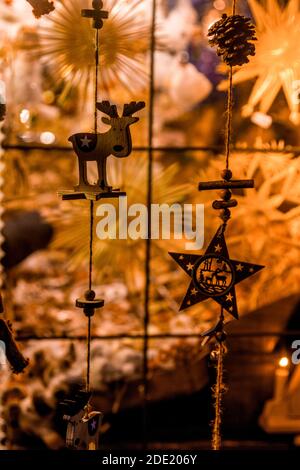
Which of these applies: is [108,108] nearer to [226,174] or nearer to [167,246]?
[226,174]

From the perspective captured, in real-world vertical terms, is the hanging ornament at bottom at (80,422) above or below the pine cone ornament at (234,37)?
below

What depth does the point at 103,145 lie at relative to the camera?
85 cm

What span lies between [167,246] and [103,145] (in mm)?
1099

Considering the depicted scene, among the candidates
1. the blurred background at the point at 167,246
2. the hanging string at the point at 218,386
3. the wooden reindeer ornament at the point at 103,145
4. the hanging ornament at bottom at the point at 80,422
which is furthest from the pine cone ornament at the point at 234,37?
the blurred background at the point at 167,246

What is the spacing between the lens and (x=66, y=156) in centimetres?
294

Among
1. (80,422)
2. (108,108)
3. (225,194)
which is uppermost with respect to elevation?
(108,108)

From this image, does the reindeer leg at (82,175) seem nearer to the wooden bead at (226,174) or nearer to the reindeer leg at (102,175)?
the reindeer leg at (102,175)

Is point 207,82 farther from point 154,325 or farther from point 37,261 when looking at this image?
point 37,261

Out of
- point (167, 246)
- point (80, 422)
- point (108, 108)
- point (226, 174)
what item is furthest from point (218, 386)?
point (167, 246)

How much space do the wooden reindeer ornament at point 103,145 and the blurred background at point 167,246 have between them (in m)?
0.63

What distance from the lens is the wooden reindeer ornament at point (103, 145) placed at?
0.83 metres

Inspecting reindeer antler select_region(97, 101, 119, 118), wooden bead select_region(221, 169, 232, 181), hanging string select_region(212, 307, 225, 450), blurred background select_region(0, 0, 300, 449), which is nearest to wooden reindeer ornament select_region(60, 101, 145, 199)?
reindeer antler select_region(97, 101, 119, 118)

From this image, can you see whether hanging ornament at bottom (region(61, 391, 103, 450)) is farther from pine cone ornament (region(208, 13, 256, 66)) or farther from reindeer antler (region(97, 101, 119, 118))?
pine cone ornament (region(208, 13, 256, 66))

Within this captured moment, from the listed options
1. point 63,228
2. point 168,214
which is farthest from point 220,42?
point 63,228
